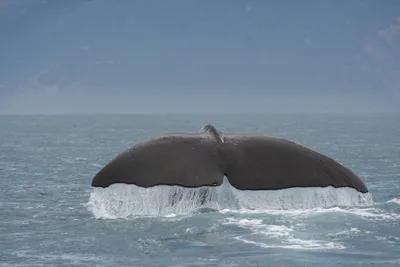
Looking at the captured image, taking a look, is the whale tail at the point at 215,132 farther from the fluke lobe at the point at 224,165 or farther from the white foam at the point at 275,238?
the white foam at the point at 275,238

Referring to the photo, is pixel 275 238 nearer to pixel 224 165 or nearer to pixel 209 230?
pixel 209 230

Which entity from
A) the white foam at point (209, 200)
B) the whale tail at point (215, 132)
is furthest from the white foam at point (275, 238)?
the whale tail at point (215, 132)

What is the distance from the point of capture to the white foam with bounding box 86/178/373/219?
34.1 ft

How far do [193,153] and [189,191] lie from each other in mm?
1792

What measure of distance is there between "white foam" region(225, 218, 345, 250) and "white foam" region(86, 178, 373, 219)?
0.35 meters

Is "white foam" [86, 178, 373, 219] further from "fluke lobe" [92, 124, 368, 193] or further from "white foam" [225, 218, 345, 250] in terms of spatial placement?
"white foam" [225, 218, 345, 250]

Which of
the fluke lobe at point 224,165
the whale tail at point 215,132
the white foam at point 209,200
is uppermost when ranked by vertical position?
the whale tail at point 215,132

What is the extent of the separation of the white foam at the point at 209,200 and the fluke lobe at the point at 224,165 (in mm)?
152

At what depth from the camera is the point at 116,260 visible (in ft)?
33.3

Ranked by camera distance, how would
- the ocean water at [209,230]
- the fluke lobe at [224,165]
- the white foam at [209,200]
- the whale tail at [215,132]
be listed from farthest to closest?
the whale tail at [215,132]
the white foam at [209,200]
the ocean water at [209,230]
the fluke lobe at [224,165]

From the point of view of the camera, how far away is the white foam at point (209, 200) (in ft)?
34.1

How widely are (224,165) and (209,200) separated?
194 centimetres

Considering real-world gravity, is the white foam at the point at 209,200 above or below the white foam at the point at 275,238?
above

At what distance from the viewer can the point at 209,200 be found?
12281mm
